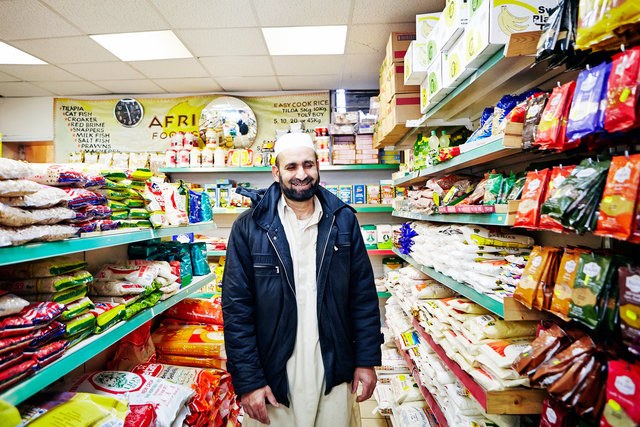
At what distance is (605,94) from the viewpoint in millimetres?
845

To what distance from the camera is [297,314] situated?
1.65 meters

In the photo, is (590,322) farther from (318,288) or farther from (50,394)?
(50,394)

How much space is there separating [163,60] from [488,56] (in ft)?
11.3

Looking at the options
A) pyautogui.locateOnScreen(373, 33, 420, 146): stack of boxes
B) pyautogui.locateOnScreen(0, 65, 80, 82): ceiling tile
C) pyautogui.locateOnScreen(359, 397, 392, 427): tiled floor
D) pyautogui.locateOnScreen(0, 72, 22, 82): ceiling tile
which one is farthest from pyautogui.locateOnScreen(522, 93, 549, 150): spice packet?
pyautogui.locateOnScreen(0, 72, 22, 82): ceiling tile

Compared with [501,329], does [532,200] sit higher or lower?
higher

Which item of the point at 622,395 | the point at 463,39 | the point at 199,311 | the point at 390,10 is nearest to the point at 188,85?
the point at 390,10

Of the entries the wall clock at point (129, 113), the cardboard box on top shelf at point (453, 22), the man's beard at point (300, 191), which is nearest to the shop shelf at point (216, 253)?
the wall clock at point (129, 113)

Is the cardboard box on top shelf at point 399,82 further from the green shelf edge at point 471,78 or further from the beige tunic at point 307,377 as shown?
the beige tunic at point 307,377

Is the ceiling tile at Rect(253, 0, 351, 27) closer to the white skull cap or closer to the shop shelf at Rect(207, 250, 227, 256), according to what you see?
the white skull cap

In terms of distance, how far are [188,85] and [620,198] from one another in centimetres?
465

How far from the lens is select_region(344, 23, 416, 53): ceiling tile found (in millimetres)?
2984

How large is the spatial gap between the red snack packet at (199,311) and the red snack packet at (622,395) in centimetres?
230

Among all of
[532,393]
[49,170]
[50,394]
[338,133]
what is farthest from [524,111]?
[338,133]

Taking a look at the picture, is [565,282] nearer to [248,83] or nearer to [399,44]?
[399,44]
